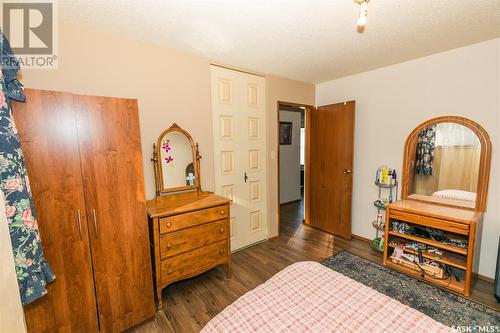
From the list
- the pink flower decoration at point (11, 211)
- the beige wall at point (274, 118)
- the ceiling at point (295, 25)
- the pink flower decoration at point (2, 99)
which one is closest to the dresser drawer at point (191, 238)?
the pink flower decoration at point (11, 211)

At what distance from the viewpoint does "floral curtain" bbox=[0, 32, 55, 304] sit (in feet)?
3.93

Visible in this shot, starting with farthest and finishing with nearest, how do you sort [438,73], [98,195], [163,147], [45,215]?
1. [438,73]
2. [163,147]
3. [98,195]
4. [45,215]

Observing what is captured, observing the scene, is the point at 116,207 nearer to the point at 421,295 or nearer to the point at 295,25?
the point at 295,25

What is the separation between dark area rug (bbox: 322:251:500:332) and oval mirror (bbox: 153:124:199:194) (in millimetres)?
2035

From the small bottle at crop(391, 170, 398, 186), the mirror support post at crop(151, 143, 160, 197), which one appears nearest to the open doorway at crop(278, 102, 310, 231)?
the small bottle at crop(391, 170, 398, 186)

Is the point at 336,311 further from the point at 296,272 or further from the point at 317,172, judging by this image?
the point at 317,172

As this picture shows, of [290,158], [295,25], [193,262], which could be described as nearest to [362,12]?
[295,25]

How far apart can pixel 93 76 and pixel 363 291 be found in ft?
8.74

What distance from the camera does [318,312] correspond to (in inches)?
45.0

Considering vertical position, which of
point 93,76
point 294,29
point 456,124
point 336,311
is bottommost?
point 336,311

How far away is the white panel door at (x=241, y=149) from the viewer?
2.80 meters

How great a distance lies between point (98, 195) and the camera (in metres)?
1.62

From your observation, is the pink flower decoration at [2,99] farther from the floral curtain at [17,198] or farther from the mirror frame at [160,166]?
the mirror frame at [160,166]

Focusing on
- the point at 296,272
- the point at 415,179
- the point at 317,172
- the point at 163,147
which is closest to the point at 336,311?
the point at 296,272
